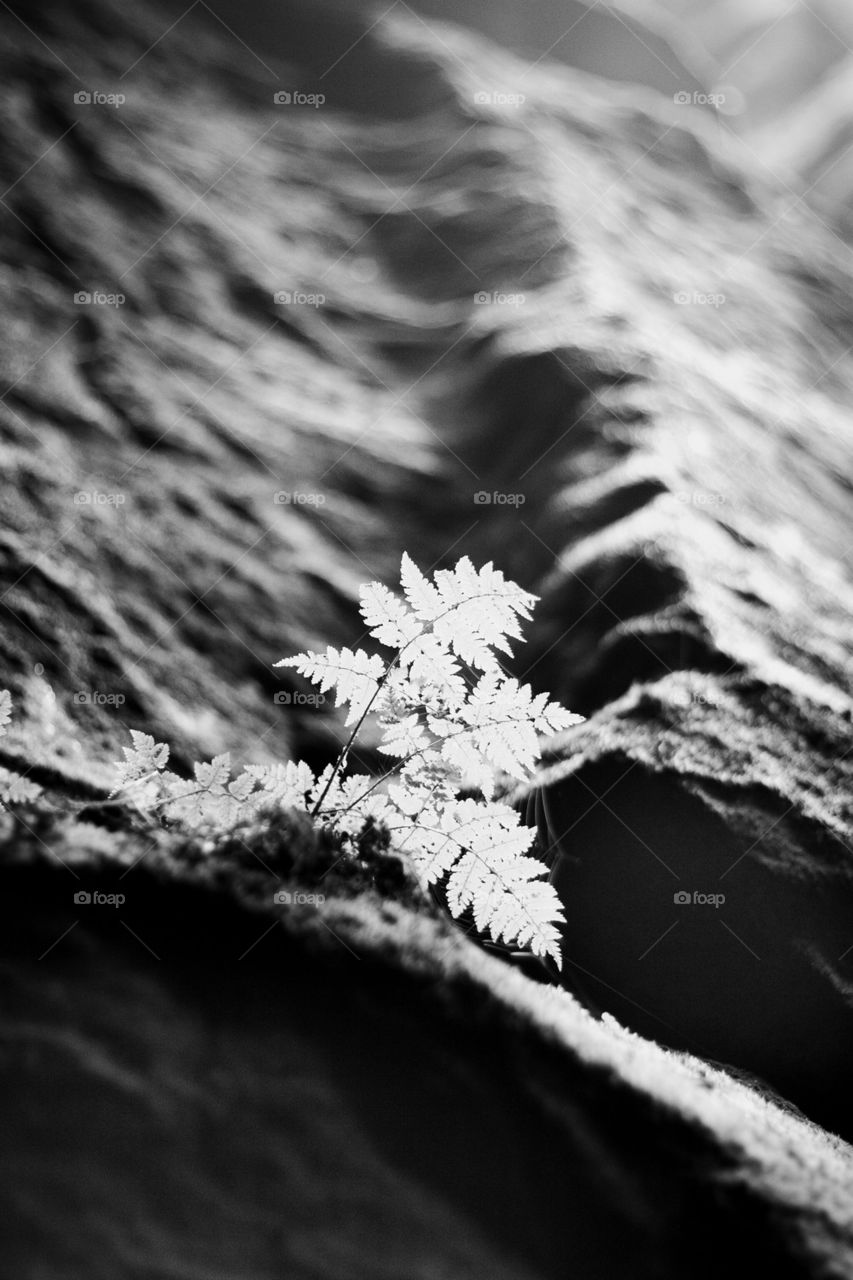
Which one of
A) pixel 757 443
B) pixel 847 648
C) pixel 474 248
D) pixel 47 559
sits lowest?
pixel 47 559

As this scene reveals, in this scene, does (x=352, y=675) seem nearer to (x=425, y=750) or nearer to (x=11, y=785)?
(x=425, y=750)

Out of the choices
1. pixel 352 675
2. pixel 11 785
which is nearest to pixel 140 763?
pixel 11 785

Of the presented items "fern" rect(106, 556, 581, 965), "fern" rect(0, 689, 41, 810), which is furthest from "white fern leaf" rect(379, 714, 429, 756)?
"fern" rect(0, 689, 41, 810)

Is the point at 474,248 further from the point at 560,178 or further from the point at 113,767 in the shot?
the point at 113,767

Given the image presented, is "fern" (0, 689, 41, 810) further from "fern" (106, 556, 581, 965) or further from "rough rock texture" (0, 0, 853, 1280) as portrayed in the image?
"fern" (106, 556, 581, 965)

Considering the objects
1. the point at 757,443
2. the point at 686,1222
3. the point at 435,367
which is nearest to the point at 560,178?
the point at 435,367

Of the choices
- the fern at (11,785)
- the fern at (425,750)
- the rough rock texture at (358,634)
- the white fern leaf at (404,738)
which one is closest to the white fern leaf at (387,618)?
the fern at (425,750)
